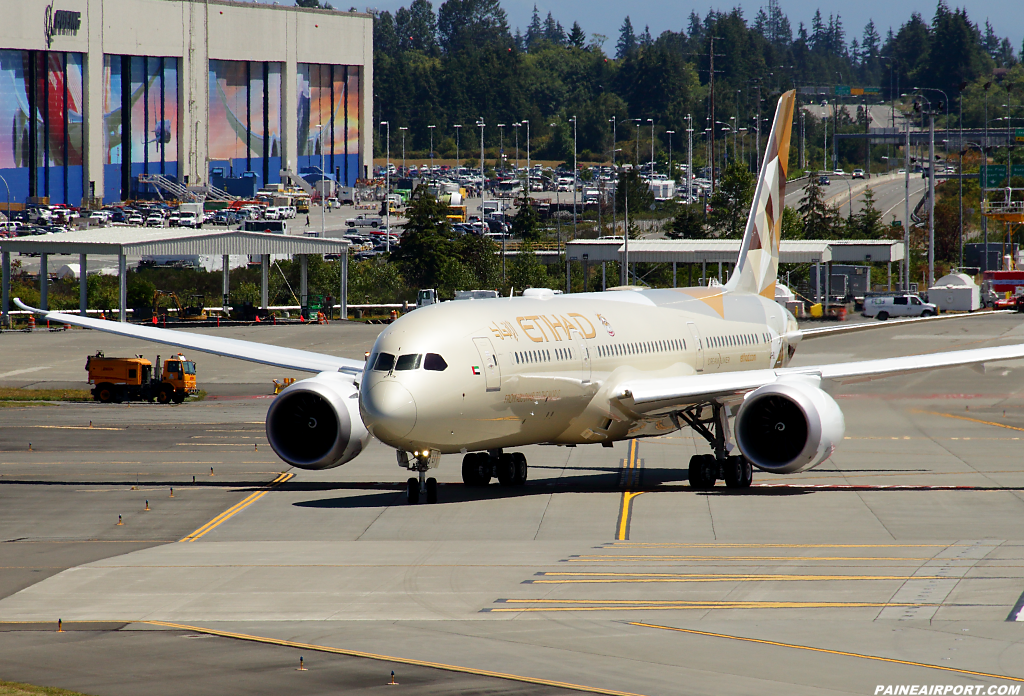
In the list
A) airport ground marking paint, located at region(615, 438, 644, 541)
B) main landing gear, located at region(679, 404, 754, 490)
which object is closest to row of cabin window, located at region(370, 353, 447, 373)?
airport ground marking paint, located at region(615, 438, 644, 541)

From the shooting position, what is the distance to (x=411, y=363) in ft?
97.2

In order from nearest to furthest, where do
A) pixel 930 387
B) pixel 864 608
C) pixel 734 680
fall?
1. pixel 734 680
2. pixel 864 608
3. pixel 930 387

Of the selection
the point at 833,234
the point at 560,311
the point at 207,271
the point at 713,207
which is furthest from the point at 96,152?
the point at 560,311

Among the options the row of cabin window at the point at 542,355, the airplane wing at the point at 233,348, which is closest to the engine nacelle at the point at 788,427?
the row of cabin window at the point at 542,355

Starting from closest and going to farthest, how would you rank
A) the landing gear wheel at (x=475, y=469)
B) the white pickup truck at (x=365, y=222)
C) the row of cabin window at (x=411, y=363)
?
the row of cabin window at (x=411, y=363) < the landing gear wheel at (x=475, y=469) < the white pickup truck at (x=365, y=222)

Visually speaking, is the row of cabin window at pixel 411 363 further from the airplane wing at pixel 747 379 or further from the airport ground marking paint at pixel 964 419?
the airport ground marking paint at pixel 964 419

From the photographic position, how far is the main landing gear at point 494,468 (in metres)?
35.1

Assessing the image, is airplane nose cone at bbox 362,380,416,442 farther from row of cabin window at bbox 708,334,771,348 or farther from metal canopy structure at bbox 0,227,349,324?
metal canopy structure at bbox 0,227,349,324

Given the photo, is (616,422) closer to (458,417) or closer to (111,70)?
(458,417)

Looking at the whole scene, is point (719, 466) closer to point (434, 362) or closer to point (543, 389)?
point (543, 389)

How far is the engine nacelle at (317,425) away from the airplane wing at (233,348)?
2.70m

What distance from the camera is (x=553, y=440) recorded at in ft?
→ 112

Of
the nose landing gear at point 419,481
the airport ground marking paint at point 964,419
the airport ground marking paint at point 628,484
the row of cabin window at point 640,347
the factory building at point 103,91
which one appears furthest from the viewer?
the factory building at point 103,91

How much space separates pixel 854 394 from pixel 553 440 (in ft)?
89.2
